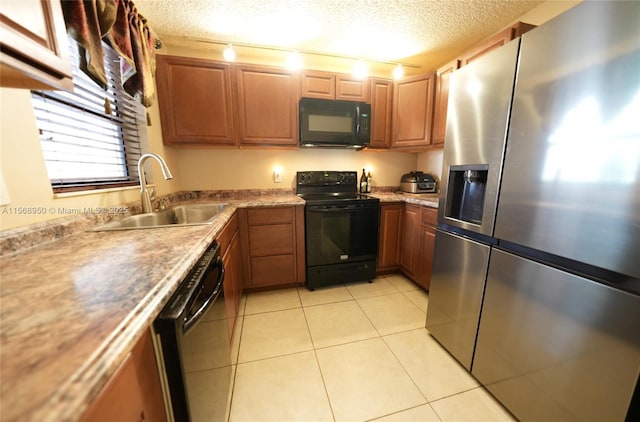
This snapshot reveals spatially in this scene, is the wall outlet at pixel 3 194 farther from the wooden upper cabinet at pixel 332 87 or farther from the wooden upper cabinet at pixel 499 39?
the wooden upper cabinet at pixel 499 39

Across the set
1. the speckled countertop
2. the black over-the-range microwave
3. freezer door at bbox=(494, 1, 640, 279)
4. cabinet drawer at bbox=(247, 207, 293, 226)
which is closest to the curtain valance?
the speckled countertop

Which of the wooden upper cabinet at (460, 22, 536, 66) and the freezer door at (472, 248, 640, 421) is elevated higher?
the wooden upper cabinet at (460, 22, 536, 66)

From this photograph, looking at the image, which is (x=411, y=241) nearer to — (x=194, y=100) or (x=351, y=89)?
(x=351, y=89)

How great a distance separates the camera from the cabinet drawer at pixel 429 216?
1.98m

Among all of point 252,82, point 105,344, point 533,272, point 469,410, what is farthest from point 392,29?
point 469,410

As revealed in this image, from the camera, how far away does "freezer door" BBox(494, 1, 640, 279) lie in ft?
2.40

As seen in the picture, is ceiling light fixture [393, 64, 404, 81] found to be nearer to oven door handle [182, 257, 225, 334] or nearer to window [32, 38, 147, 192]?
window [32, 38, 147, 192]

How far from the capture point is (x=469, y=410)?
3.81 feet

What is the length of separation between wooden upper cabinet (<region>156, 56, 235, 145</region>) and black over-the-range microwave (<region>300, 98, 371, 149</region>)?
0.71m

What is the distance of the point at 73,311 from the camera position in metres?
0.48

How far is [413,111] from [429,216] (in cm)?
114

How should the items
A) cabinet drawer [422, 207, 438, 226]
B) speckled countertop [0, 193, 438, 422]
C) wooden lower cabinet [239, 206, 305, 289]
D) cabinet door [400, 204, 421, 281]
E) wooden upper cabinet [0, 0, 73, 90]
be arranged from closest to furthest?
speckled countertop [0, 193, 438, 422] → wooden upper cabinet [0, 0, 73, 90] → cabinet drawer [422, 207, 438, 226] → wooden lower cabinet [239, 206, 305, 289] → cabinet door [400, 204, 421, 281]

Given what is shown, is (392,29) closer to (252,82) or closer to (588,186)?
(252,82)

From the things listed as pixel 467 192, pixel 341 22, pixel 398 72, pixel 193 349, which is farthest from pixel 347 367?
pixel 398 72
